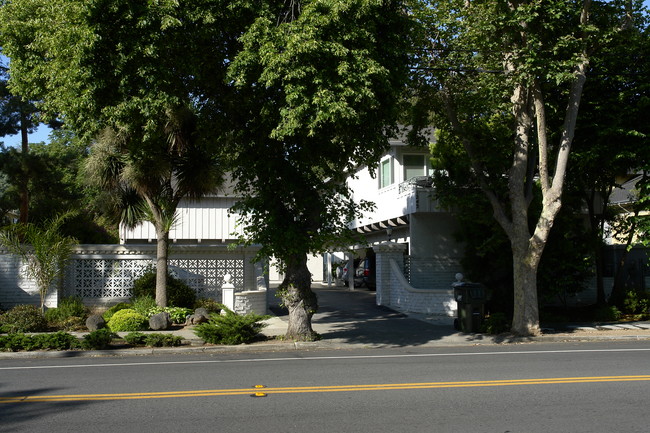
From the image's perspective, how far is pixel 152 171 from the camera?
1634 cm

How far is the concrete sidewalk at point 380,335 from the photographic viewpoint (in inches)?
543

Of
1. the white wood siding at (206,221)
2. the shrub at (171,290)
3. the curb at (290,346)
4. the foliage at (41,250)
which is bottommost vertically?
the curb at (290,346)

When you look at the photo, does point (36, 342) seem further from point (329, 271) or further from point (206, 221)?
point (329, 271)

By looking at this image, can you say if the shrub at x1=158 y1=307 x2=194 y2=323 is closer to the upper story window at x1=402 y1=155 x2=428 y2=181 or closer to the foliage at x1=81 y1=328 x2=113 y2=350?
the foliage at x1=81 y1=328 x2=113 y2=350

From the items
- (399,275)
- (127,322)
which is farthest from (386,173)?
(127,322)

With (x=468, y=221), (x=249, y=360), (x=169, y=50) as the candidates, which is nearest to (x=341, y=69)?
(x=169, y=50)

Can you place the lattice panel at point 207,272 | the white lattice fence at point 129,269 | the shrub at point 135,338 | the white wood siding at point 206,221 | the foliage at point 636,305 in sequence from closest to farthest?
the shrub at point 135,338
the white lattice fence at point 129,269
the foliage at point 636,305
the lattice panel at point 207,272
the white wood siding at point 206,221

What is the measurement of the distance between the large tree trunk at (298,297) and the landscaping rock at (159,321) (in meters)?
3.77

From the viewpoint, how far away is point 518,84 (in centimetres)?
1534

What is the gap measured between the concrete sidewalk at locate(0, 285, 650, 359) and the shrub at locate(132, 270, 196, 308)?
2152 millimetres

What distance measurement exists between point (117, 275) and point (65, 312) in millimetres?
2377

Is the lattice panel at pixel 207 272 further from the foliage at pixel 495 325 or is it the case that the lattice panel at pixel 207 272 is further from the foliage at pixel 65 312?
the foliage at pixel 495 325

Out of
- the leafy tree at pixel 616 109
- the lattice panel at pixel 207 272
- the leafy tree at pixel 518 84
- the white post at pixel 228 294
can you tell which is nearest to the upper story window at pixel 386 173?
the leafy tree at pixel 518 84

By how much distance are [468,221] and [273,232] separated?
29.2 feet
